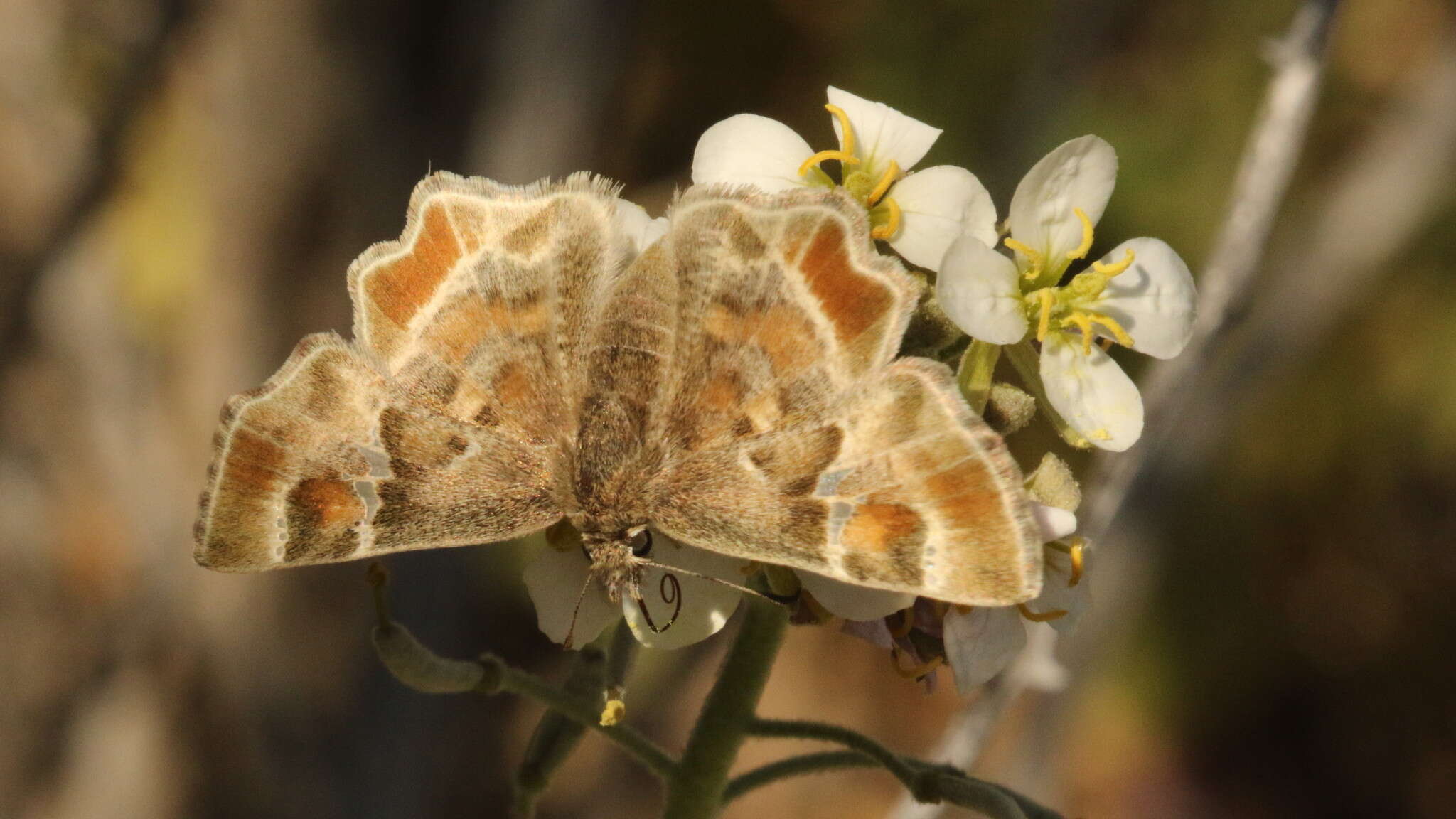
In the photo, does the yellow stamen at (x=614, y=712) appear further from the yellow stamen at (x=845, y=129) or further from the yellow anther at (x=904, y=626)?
the yellow stamen at (x=845, y=129)

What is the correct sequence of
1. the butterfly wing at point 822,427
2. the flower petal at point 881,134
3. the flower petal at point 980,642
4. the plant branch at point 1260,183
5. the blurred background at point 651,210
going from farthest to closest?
the blurred background at point 651,210
the plant branch at point 1260,183
the flower petal at point 881,134
the flower petal at point 980,642
the butterfly wing at point 822,427

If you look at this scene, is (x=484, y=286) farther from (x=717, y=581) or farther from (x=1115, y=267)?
(x=1115, y=267)

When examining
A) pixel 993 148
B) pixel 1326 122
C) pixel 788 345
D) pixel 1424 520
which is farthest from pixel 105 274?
pixel 1424 520

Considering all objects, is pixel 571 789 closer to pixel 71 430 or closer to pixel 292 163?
pixel 71 430

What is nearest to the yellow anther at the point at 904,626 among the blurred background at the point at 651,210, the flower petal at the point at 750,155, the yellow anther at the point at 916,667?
the yellow anther at the point at 916,667

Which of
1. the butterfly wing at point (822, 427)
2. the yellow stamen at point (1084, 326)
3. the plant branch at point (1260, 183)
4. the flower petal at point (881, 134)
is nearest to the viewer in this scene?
Answer: the butterfly wing at point (822, 427)

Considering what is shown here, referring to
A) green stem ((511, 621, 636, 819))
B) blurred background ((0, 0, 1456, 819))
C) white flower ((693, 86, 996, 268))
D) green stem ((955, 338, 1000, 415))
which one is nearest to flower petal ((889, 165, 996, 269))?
white flower ((693, 86, 996, 268))

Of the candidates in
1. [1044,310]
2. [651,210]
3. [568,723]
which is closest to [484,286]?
[568,723]
